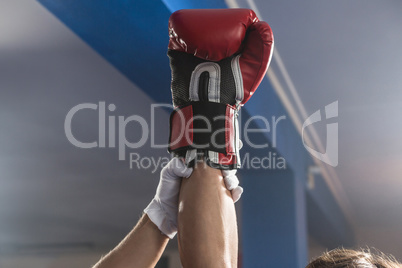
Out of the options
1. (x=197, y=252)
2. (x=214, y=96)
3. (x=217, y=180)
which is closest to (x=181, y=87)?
(x=214, y=96)

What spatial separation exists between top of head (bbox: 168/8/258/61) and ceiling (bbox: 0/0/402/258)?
5.98ft

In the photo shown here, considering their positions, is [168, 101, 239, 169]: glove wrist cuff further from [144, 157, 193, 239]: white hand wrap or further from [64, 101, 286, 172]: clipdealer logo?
[64, 101, 286, 172]: clipdealer logo

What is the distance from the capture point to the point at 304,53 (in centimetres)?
351

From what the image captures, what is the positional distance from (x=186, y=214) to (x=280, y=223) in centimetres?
377

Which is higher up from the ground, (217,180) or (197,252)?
(217,180)

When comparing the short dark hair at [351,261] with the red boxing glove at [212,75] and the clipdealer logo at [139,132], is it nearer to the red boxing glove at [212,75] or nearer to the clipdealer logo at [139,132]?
the red boxing glove at [212,75]

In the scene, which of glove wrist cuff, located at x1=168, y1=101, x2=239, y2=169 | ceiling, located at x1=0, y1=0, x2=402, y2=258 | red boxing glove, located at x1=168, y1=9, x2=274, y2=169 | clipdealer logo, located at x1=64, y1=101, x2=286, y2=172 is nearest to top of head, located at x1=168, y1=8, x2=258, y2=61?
red boxing glove, located at x1=168, y1=9, x2=274, y2=169

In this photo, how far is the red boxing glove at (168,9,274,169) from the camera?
3.01 ft

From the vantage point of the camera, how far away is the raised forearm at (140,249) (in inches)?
37.0

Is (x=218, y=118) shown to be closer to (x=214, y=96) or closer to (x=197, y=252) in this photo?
(x=214, y=96)

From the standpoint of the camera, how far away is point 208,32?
36.1 inches

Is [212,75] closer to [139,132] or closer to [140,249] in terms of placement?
[140,249]

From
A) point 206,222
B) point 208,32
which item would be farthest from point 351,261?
point 208,32

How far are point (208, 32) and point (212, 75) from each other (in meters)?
0.09
